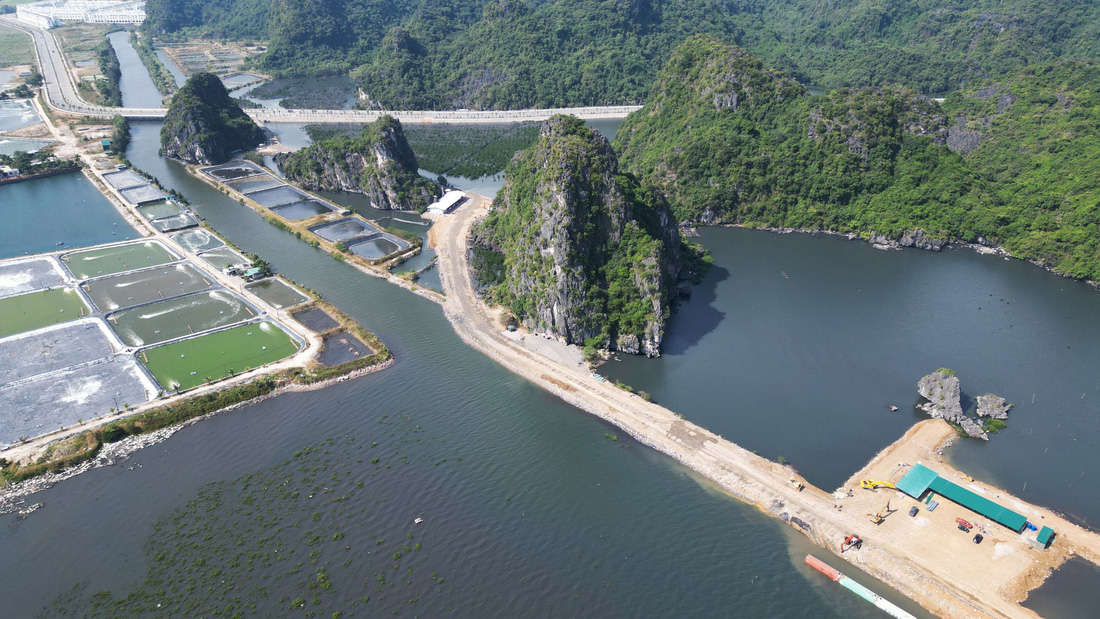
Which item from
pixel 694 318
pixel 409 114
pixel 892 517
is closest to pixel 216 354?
pixel 694 318

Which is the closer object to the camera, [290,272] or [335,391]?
[335,391]

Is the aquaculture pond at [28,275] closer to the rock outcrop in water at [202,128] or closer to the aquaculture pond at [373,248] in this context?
the aquaculture pond at [373,248]

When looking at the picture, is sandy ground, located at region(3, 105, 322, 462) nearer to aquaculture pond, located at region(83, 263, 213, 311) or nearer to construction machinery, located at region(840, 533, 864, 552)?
aquaculture pond, located at region(83, 263, 213, 311)

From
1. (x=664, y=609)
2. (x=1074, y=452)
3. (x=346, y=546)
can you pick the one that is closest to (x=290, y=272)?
(x=346, y=546)

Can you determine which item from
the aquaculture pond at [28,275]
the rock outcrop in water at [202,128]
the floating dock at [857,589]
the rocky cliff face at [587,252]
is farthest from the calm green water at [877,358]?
the rock outcrop in water at [202,128]

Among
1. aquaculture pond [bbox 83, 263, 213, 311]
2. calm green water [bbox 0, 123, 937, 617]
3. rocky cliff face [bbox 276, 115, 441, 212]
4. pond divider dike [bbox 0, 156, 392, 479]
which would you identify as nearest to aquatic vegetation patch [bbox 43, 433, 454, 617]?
calm green water [bbox 0, 123, 937, 617]

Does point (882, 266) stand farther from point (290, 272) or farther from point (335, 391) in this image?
point (290, 272)

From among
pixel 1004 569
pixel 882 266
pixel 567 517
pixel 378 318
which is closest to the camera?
pixel 1004 569

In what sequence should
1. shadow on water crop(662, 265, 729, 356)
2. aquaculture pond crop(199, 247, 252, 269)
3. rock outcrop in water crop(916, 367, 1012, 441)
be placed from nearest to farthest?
rock outcrop in water crop(916, 367, 1012, 441) → shadow on water crop(662, 265, 729, 356) → aquaculture pond crop(199, 247, 252, 269)
